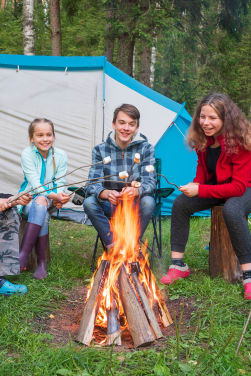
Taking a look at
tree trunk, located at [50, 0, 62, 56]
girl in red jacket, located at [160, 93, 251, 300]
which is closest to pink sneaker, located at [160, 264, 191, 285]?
girl in red jacket, located at [160, 93, 251, 300]

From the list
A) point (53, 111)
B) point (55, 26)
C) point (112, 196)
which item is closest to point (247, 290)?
point (112, 196)

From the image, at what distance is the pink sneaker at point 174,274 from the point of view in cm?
324

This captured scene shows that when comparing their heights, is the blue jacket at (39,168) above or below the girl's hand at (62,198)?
above

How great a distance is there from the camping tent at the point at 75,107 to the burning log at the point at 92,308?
9.96ft

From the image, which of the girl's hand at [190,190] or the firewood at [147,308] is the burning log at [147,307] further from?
the girl's hand at [190,190]

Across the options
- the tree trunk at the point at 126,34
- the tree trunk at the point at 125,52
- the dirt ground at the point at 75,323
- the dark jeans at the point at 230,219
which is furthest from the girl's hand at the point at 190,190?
the tree trunk at the point at 125,52

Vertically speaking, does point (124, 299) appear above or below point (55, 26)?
below

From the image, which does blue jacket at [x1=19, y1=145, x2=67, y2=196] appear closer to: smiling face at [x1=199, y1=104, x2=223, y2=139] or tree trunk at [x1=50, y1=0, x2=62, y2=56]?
smiling face at [x1=199, y1=104, x2=223, y2=139]

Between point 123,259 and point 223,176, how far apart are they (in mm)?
1039

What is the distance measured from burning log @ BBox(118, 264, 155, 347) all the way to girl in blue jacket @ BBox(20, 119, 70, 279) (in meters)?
0.89

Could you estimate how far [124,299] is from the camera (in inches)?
96.3

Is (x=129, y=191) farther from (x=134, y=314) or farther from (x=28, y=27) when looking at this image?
(x=28, y=27)

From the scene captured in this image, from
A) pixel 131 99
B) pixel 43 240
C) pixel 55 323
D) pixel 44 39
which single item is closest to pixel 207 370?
pixel 55 323

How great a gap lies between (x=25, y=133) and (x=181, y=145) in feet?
6.63
